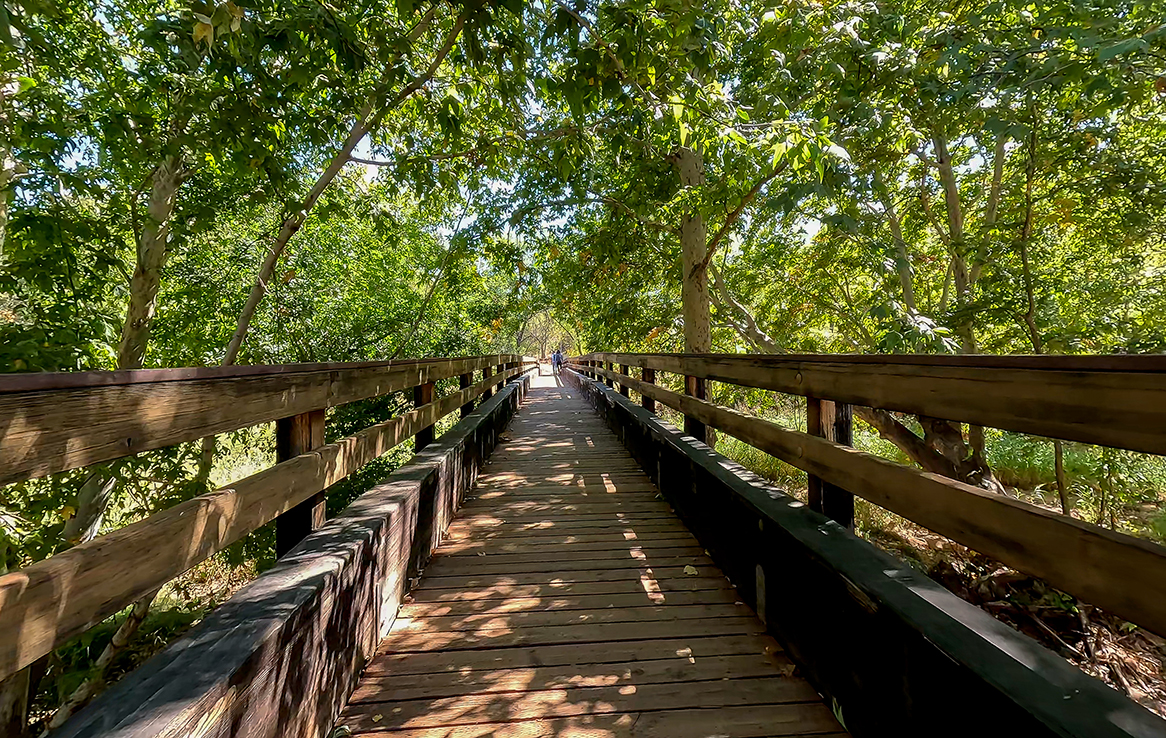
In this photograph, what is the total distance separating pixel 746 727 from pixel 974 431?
5.71 m

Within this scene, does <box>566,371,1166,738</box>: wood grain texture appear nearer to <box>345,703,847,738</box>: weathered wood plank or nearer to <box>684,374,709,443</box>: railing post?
<box>345,703,847,738</box>: weathered wood plank

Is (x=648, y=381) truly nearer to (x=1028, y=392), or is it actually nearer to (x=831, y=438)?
(x=831, y=438)

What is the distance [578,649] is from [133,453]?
163 cm

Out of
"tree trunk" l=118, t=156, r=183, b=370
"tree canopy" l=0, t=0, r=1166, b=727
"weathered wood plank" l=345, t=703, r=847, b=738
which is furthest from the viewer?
"tree trunk" l=118, t=156, r=183, b=370

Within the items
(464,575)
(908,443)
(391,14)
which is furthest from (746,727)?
(391,14)

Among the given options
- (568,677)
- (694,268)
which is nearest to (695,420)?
(568,677)

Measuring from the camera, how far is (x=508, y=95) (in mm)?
3609

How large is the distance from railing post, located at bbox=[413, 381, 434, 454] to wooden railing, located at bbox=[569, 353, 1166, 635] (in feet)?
8.72

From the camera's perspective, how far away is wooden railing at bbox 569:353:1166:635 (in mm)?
896

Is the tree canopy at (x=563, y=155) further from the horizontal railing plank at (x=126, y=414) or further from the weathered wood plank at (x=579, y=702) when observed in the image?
the weathered wood plank at (x=579, y=702)

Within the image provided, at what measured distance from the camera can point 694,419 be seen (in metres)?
3.87

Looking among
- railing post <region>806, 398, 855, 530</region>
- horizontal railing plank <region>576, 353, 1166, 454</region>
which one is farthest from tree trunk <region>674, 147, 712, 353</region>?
horizontal railing plank <region>576, 353, 1166, 454</region>

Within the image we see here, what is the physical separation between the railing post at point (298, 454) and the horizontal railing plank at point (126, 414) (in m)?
0.11

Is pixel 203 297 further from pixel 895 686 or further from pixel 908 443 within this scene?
pixel 908 443
